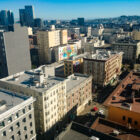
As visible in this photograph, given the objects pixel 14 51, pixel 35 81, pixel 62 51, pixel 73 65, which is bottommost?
pixel 73 65

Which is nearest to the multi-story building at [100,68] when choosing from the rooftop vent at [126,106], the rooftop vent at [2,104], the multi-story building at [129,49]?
the multi-story building at [129,49]

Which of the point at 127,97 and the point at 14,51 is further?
the point at 14,51

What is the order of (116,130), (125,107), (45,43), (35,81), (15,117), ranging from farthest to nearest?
1. (45,43)
2. (35,81)
3. (125,107)
4. (15,117)
5. (116,130)

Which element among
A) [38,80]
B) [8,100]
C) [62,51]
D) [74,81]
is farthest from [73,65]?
[8,100]

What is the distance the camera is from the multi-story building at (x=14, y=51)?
331 ft

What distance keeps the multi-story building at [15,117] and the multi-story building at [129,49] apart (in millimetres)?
121653

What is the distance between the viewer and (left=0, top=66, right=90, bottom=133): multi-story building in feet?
176

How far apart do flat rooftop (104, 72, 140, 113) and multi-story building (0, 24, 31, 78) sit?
71579mm

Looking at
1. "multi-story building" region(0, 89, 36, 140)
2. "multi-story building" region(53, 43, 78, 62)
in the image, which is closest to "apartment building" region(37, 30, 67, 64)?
"multi-story building" region(53, 43, 78, 62)

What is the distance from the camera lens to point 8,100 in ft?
151

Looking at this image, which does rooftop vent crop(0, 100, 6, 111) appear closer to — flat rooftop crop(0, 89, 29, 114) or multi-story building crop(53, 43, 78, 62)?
flat rooftop crop(0, 89, 29, 114)

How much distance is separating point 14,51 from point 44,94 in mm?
63700

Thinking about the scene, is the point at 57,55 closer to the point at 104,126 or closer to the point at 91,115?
the point at 91,115

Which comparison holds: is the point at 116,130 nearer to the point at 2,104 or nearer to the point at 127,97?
the point at 127,97
